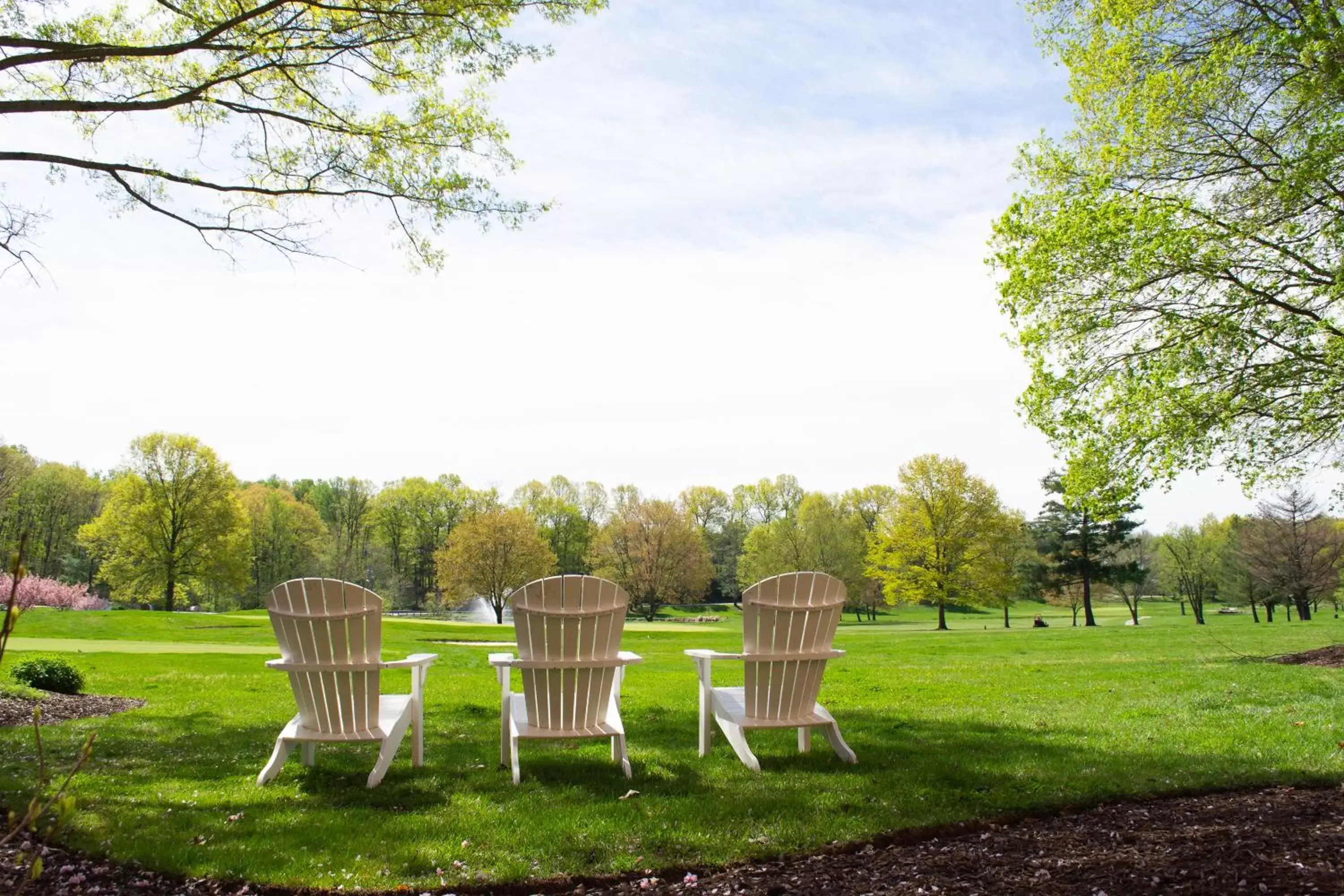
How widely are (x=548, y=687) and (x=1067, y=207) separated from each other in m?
9.74

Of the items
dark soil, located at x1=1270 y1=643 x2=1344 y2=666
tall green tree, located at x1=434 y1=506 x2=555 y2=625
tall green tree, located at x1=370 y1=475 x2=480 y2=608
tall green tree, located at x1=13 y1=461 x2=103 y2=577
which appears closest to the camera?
dark soil, located at x1=1270 y1=643 x2=1344 y2=666

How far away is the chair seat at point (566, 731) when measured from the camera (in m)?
5.43

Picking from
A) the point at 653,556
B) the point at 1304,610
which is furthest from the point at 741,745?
the point at 1304,610

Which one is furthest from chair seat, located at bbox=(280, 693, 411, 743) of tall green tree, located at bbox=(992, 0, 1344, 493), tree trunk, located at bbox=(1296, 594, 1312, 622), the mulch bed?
tree trunk, located at bbox=(1296, 594, 1312, 622)

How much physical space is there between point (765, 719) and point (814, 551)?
1580 inches

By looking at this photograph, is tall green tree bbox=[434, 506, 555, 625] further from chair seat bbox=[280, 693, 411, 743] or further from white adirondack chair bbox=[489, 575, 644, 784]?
white adirondack chair bbox=[489, 575, 644, 784]

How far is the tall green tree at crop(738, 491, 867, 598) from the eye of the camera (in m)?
44.7

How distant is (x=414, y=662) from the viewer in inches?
228

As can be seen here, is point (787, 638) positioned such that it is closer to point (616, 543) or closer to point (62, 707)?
point (62, 707)

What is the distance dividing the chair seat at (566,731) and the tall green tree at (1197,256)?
8507 millimetres

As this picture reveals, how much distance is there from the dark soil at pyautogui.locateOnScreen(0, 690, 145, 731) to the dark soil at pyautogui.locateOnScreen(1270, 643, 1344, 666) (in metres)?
14.7

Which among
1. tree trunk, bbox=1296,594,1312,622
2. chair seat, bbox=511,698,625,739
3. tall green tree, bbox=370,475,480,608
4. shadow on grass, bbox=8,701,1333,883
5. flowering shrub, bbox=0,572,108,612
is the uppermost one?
tall green tree, bbox=370,475,480,608

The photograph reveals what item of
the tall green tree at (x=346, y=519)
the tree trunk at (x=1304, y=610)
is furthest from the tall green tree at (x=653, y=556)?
the tree trunk at (x=1304, y=610)

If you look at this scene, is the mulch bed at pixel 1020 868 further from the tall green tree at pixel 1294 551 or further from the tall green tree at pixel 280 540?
Result: the tall green tree at pixel 280 540
